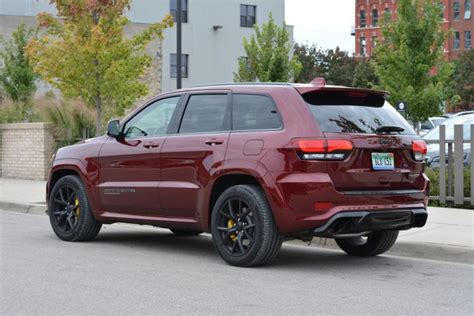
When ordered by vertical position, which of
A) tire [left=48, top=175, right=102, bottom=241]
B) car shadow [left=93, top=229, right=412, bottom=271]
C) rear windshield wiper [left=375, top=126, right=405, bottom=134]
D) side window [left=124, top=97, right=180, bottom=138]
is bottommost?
car shadow [left=93, top=229, right=412, bottom=271]

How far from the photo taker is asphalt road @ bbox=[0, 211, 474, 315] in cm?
630

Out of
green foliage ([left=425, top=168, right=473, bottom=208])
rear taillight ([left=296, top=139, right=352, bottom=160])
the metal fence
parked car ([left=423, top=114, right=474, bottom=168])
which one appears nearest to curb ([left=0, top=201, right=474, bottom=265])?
rear taillight ([left=296, top=139, right=352, bottom=160])

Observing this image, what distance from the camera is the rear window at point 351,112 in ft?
26.0

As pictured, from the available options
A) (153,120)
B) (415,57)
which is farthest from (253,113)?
(415,57)

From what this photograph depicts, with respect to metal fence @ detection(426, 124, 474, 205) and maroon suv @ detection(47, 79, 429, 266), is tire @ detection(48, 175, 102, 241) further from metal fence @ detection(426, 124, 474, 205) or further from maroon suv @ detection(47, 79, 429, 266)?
metal fence @ detection(426, 124, 474, 205)

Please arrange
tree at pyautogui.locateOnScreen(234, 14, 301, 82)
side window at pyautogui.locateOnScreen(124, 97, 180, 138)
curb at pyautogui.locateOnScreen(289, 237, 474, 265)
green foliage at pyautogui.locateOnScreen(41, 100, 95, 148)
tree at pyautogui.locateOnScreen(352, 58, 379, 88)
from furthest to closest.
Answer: tree at pyautogui.locateOnScreen(352, 58, 379, 88) < tree at pyautogui.locateOnScreen(234, 14, 301, 82) < green foliage at pyautogui.locateOnScreen(41, 100, 95, 148) < side window at pyautogui.locateOnScreen(124, 97, 180, 138) < curb at pyautogui.locateOnScreen(289, 237, 474, 265)

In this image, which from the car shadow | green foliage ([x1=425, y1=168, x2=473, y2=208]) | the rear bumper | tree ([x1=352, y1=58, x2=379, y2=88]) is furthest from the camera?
tree ([x1=352, y1=58, x2=379, y2=88])

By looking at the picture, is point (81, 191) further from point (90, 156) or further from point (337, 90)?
point (337, 90)

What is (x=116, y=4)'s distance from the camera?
56.1 ft

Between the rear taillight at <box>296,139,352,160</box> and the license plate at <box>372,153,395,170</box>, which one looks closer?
the rear taillight at <box>296,139,352,160</box>

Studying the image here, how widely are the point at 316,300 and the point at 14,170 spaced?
17.0m

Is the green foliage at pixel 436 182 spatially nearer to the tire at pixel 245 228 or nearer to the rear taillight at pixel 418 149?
the rear taillight at pixel 418 149

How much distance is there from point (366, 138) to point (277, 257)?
1894 mm

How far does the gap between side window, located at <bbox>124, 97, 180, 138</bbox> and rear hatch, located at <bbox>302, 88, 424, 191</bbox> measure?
1.87 metres
